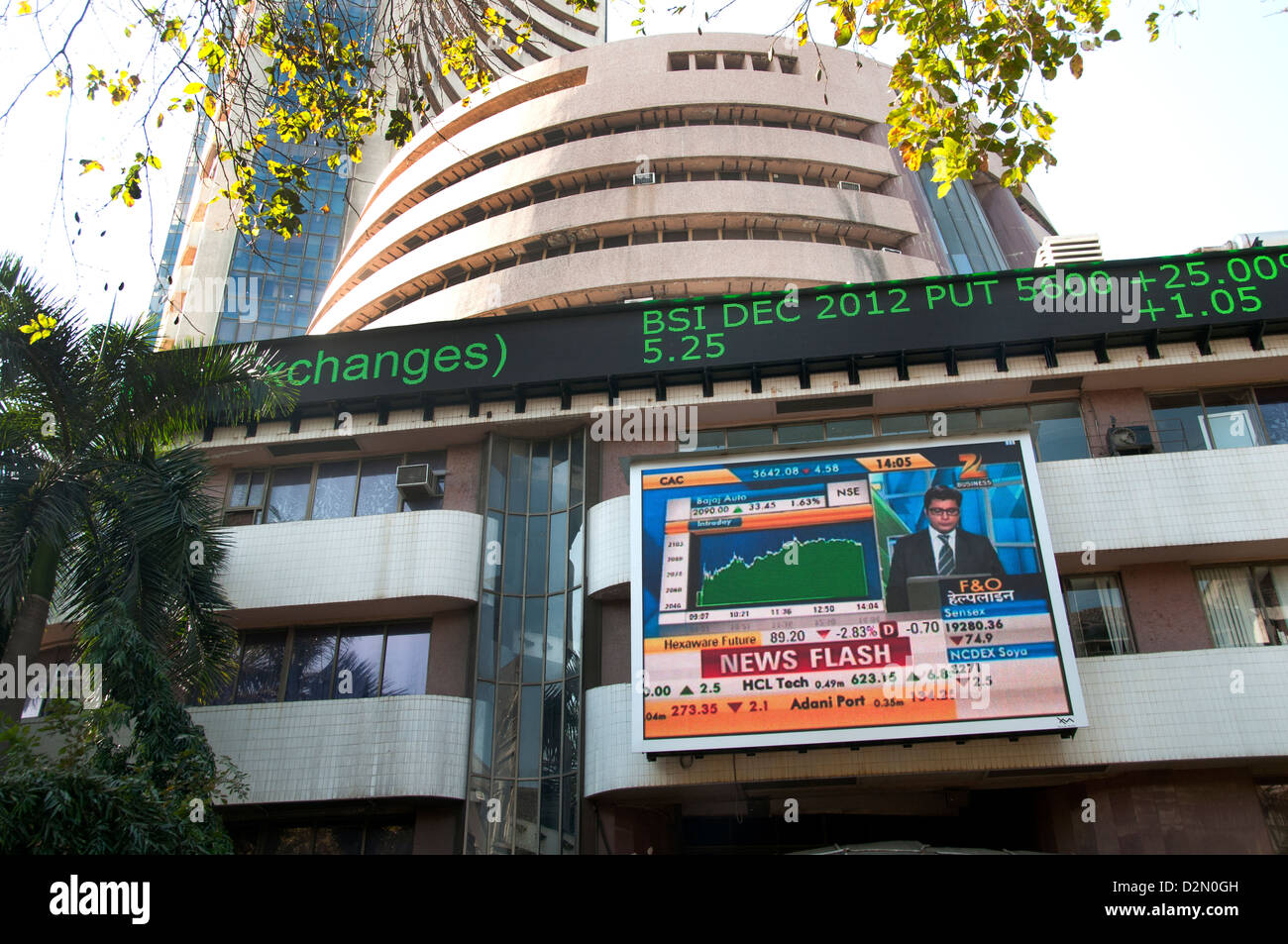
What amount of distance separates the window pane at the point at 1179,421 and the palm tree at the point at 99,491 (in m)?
15.8

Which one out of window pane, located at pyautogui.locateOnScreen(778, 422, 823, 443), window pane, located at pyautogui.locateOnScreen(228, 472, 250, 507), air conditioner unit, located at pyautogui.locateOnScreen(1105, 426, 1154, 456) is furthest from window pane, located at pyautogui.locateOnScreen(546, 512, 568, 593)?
air conditioner unit, located at pyautogui.locateOnScreen(1105, 426, 1154, 456)

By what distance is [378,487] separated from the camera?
1736cm

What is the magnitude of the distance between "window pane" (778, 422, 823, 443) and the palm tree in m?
9.62

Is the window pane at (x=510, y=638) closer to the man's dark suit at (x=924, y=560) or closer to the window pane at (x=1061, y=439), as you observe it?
the man's dark suit at (x=924, y=560)

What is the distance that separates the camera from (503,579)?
632 inches

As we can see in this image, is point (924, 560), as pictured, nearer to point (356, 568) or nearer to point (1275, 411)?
point (1275, 411)

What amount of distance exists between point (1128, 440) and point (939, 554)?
4.48 metres

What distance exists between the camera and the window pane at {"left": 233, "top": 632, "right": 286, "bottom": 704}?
15.9m

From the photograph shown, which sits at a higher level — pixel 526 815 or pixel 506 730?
pixel 506 730

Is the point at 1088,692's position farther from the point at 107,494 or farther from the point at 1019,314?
the point at 107,494

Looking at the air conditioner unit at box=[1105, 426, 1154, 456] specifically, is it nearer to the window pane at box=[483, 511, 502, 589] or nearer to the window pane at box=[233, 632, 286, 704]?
the window pane at box=[483, 511, 502, 589]

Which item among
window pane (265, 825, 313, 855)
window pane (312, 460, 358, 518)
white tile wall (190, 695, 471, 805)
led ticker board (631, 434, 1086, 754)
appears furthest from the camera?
window pane (312, 460, 358, 518)

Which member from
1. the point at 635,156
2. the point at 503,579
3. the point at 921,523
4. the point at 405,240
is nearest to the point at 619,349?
the point at 503,579

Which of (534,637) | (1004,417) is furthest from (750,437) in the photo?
(534,637)
